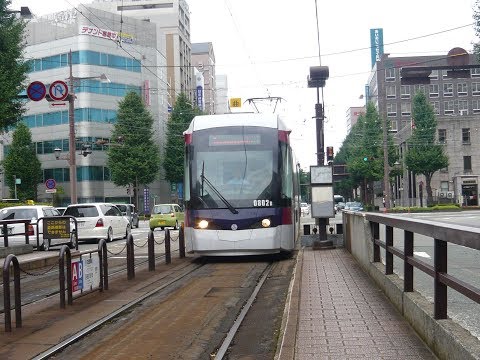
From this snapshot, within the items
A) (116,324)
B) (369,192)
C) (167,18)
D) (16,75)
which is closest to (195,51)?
(167,18)

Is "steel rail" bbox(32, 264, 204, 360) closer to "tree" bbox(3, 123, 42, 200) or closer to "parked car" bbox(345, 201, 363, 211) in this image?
"parked car" bbox(345, 201, 363, 211)

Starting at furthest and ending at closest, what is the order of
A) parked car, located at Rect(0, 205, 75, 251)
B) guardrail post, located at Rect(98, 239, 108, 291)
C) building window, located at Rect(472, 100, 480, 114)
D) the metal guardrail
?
1. building window, located at Rect(472, 100, 480, 114)
2. parked car, located at Rect(0, 205, 75, 251)
3. guardrail post, located at Rect(98, 239, 108, 291)
4. the metal guardrail

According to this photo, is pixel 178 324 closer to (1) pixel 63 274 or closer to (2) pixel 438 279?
(1) pixel 63 274

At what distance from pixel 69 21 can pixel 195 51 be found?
60.8m

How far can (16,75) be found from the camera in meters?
20.5

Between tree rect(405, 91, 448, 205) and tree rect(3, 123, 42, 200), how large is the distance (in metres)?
40.8

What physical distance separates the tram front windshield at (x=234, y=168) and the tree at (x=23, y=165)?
56.0m

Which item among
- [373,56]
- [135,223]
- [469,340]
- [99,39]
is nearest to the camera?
[469,340]

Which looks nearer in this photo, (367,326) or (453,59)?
(367,326)

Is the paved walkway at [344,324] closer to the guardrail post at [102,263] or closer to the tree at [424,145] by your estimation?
the guardrail post at [102,263]

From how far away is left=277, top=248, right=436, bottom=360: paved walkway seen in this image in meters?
5.74

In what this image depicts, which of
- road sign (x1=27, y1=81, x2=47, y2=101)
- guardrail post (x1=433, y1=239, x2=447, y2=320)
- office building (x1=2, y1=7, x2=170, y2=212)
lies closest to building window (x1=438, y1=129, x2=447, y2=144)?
office building (x1=2, y1=7, x2=170, y2=212)

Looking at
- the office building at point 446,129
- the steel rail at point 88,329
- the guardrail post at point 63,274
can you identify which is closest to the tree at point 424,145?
the office building at point 446,129

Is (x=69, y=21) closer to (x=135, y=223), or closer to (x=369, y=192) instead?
(x=135, y=223)
